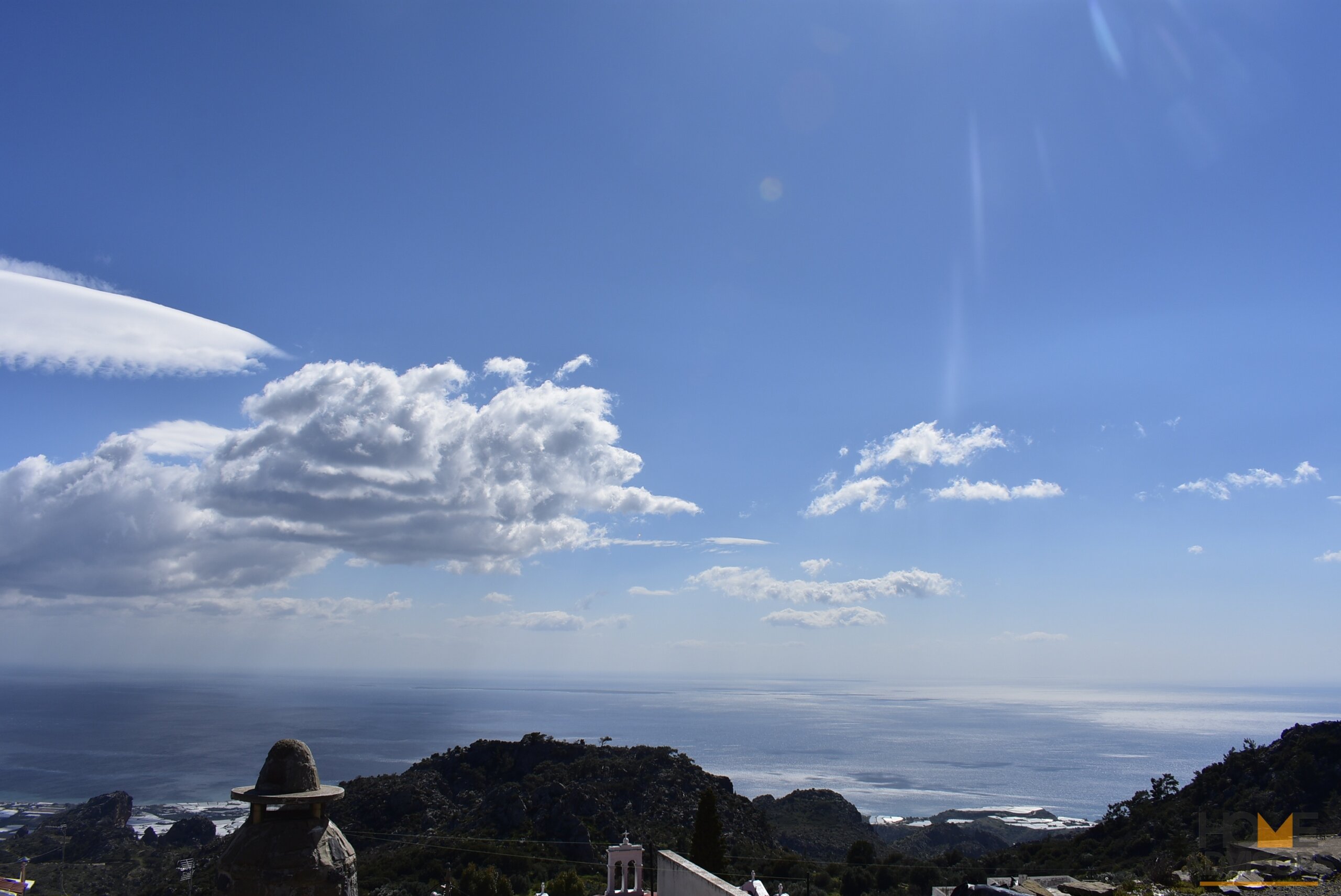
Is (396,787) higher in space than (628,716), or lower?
higher

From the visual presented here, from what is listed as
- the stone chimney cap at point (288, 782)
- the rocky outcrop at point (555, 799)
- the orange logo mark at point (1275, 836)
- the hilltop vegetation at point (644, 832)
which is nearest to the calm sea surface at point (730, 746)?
the hilltop vegetation at point (644, 832)

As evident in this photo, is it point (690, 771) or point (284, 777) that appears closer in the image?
point (284, 777)

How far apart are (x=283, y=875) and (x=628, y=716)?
186m

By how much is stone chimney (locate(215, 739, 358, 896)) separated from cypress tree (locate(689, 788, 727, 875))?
1583 centimetres

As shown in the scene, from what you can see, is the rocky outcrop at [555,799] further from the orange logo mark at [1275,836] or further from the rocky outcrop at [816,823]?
the orange logo mark at [1275,836]

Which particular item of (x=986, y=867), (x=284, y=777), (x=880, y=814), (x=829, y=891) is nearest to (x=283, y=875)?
(x=284, y=777)

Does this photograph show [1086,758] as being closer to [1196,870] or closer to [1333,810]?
[1333,810]

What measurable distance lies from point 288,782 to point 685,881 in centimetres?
498

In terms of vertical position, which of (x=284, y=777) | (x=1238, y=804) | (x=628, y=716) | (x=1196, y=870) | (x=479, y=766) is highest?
(x=284, y=777)

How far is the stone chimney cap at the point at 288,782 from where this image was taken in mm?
5422

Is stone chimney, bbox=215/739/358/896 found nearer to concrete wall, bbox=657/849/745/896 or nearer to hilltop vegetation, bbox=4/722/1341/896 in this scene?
concrete wall, bbox=657/849/745/896

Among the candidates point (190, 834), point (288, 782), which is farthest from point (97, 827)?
point (288, 782)

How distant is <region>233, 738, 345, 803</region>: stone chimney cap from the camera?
17.8 feet

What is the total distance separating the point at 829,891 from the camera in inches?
1006
